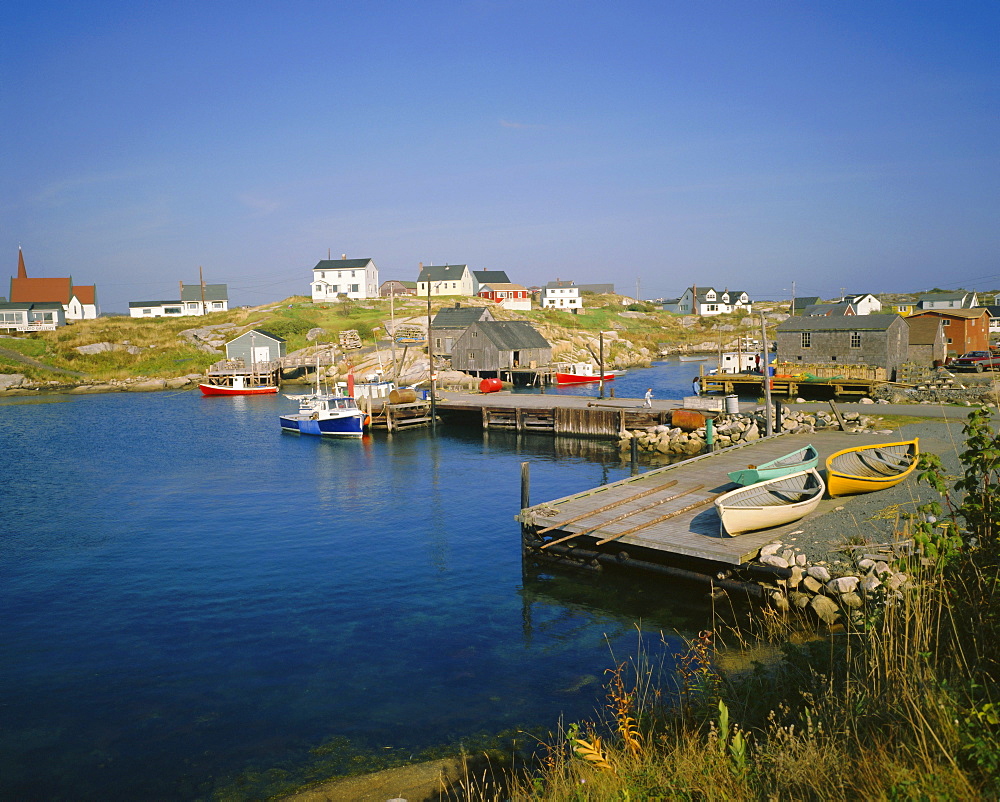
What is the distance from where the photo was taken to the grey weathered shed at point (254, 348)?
293ft

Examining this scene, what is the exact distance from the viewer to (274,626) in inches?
732

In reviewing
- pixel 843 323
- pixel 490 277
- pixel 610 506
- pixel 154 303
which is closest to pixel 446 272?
pixel 490 277

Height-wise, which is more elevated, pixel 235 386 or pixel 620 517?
pixel 235 386

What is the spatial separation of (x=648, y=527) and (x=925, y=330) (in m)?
60.1

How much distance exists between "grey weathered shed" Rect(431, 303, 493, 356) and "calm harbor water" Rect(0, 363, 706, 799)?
49688 mm

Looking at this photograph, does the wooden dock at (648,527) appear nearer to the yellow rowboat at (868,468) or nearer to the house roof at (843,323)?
the yellow rowboat at (868,468)

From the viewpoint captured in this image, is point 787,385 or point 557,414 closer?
point 557,414

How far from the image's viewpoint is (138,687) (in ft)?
50.7

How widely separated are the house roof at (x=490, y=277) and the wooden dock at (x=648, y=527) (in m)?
127

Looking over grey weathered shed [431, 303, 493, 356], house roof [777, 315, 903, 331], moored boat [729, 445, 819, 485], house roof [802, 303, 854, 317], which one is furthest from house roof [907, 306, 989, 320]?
moored boat [729, 445, 819, 485]

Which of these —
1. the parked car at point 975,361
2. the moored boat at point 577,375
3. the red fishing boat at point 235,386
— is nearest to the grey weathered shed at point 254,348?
the red fishing boat at point 235,386

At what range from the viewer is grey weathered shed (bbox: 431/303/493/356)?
8675cm

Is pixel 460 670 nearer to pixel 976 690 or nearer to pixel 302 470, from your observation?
pixel 976 690

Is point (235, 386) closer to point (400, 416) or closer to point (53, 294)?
point (400, 416)
